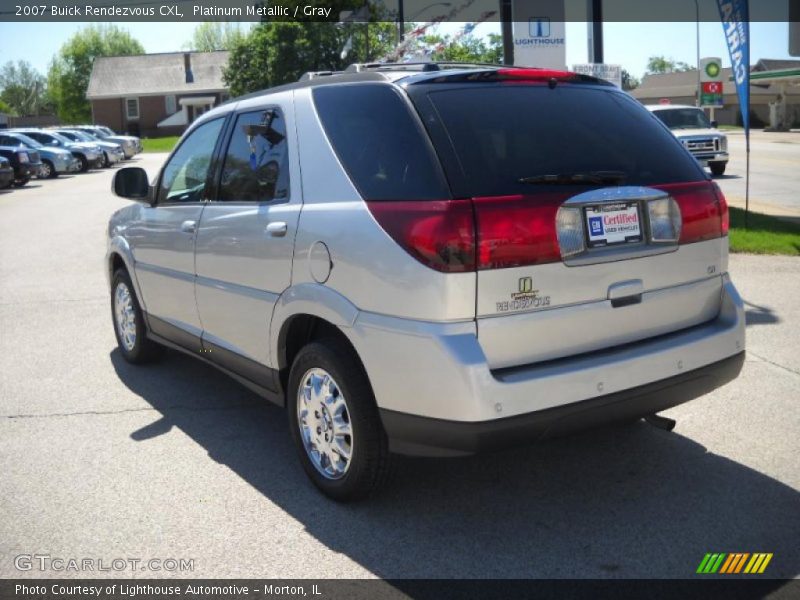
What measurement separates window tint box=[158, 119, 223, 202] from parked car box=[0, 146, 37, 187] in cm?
2490

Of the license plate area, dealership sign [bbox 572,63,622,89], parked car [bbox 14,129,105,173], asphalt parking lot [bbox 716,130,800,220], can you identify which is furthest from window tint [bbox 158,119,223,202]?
parked car [bbox 14,129,105,173]

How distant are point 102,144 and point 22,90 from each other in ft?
415

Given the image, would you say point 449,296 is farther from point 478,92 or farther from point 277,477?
point 277,477

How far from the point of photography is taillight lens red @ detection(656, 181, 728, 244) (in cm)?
385

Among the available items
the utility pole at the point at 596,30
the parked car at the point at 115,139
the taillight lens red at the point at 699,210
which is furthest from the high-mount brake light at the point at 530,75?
the parked car at the point at 115,139

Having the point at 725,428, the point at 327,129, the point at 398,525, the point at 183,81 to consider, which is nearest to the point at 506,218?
the point at 327,129

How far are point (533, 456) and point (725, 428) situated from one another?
45.8 inches

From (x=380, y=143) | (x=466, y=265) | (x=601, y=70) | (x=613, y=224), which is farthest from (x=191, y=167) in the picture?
(x=601, y=70)

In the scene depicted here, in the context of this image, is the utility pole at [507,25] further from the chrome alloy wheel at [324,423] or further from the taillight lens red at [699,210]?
the chrome alloy wheel at [324,423]

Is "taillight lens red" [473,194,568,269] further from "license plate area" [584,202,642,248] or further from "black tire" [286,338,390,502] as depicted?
"black tire" [286,338,390,502]

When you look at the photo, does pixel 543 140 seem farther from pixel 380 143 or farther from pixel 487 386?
pixel 487 386

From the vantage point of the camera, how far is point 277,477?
4.41 m

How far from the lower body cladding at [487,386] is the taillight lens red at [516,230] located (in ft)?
1.05

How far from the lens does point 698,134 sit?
2270 cm
